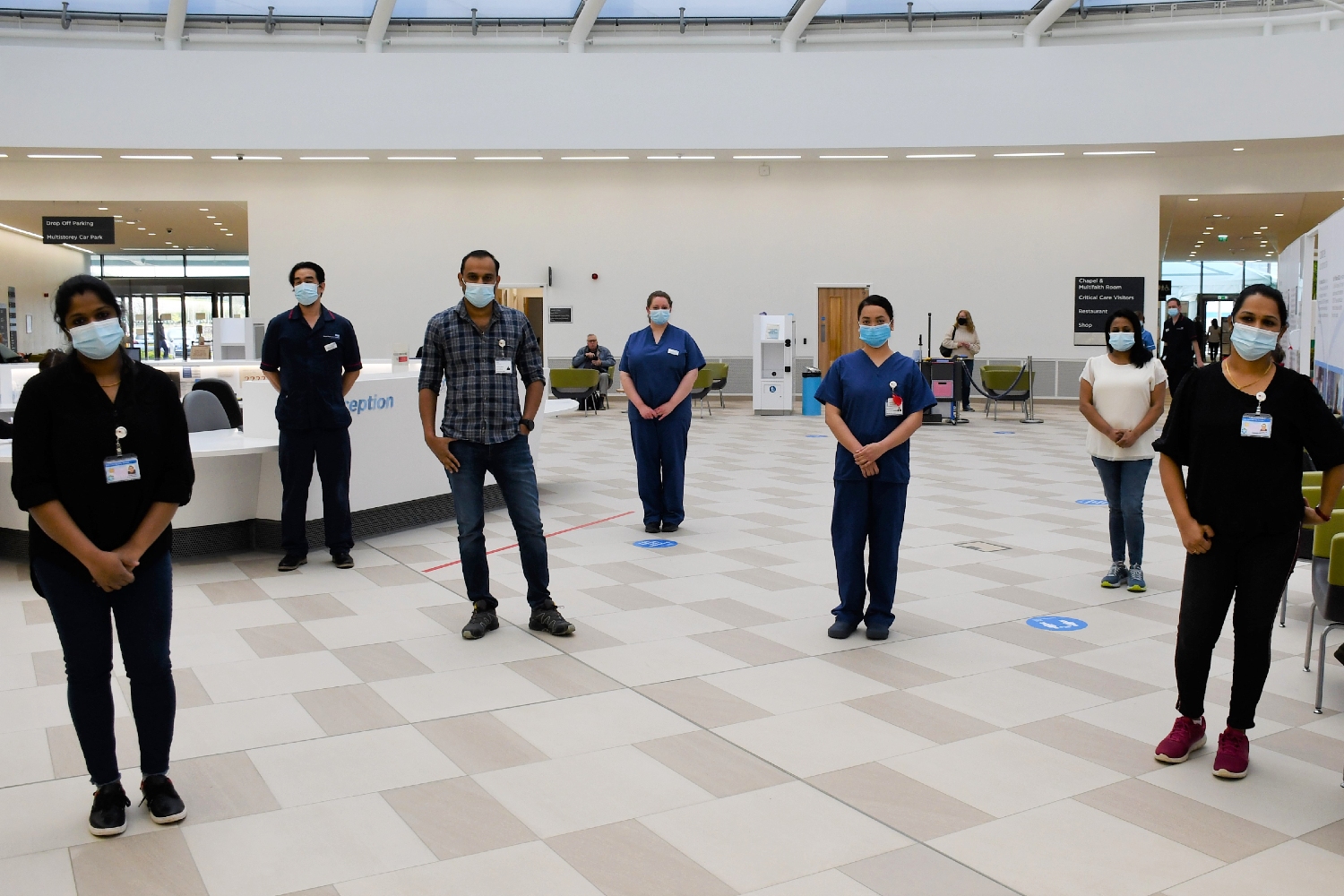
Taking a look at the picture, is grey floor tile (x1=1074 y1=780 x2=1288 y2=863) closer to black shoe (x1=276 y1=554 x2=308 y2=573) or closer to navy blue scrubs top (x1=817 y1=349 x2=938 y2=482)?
navy blue scrubs top (x1=817 y1=349 x2=938 y2=482)

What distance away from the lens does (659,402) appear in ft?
25.1

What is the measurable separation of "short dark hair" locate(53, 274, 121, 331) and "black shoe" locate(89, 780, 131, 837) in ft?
4.21

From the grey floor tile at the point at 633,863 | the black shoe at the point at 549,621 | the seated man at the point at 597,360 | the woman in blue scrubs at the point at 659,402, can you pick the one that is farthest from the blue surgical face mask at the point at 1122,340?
the seated man at the point at 597,360

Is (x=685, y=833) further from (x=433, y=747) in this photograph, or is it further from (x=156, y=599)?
(x=156, y=599)

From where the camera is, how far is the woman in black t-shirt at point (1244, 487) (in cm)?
331

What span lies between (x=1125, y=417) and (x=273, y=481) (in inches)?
196

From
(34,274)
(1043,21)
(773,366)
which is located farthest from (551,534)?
(34,274)

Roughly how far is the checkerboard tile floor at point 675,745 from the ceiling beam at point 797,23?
1420 cm

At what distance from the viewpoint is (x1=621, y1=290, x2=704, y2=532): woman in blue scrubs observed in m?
7.53

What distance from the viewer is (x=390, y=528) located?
305 inches

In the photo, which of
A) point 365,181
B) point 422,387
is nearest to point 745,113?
point 365,181

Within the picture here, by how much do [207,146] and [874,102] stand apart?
1110 cm

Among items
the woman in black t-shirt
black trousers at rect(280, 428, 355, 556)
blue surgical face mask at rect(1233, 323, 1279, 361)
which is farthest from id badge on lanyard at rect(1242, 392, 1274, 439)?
black trousers at rect(280, 428, 355, 556)

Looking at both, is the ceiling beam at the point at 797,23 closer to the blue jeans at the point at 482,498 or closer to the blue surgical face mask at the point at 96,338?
the blue jeans at the point at 482,498
